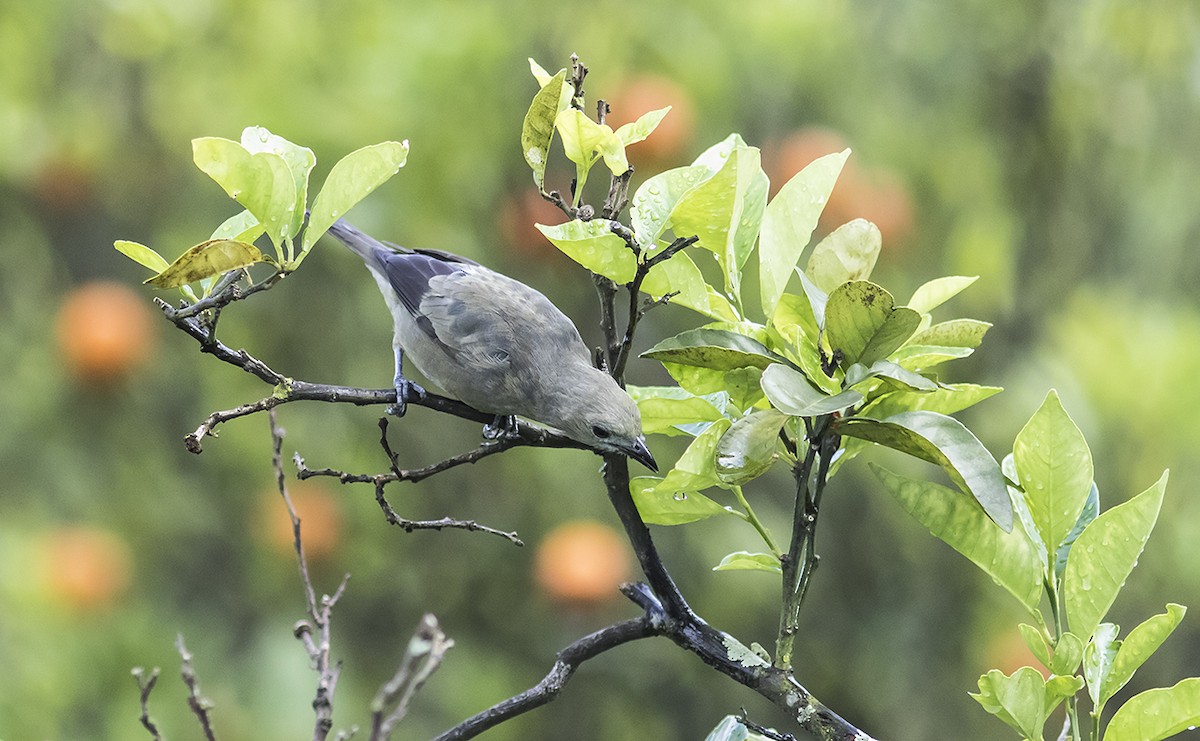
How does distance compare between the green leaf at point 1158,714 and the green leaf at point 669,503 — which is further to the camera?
the green leaf at point 669,503

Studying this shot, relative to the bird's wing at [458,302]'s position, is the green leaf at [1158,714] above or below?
below

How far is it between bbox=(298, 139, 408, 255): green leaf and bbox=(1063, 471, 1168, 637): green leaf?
2.05ft

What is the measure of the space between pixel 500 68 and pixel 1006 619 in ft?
6.00

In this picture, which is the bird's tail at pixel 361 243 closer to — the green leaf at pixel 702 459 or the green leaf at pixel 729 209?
the green leaf at pixel 729 209

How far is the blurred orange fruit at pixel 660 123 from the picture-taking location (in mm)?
2605

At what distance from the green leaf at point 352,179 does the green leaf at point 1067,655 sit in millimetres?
641

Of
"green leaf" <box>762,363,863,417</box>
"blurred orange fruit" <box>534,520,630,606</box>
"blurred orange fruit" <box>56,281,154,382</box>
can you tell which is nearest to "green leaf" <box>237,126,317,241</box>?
"green leaf" <box>762,363,863,417</box>

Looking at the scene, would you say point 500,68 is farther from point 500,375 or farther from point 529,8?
point 500,375

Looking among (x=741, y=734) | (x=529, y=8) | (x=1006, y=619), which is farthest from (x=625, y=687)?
(x=741, y=734)

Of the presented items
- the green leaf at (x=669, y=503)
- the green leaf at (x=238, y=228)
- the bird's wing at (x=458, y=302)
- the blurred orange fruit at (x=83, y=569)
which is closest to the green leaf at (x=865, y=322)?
the green leaf at (x=669, y=503)

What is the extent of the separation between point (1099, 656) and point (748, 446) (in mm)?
345

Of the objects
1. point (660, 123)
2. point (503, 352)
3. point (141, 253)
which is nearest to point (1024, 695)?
point (141, 253)

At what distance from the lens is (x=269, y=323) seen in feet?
9.98

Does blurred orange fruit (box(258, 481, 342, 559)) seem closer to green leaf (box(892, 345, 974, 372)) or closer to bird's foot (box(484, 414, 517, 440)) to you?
bird's foot (box(484, 414, 517, 440))
